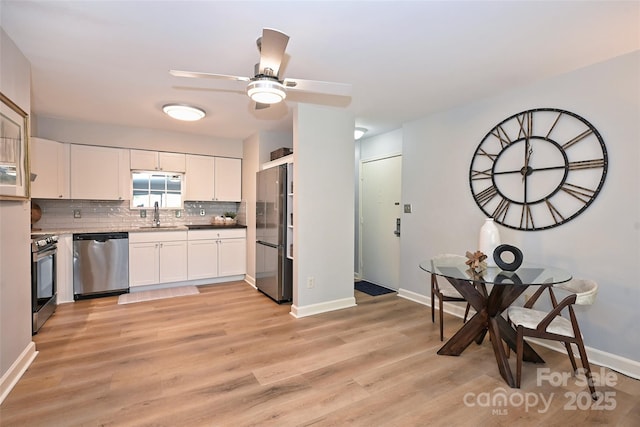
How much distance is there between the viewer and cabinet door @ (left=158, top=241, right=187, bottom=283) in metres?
4.51

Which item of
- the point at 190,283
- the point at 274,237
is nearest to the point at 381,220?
the point at 274,237

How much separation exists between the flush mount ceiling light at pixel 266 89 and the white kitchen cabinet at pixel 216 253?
10.7 ft

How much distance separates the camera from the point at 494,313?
8.02 ft

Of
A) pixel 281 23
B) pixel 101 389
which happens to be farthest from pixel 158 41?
pixel 101 389

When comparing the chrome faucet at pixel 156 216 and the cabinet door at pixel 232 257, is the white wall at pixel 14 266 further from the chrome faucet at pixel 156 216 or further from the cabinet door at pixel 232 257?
the cabinet door at pixel 232 257

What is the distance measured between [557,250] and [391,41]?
2.30 meters

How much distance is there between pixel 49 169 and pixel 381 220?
4.56 metres

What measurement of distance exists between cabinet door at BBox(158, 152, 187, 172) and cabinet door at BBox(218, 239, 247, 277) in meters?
1.33

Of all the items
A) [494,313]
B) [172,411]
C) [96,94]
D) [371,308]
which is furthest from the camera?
[371,308]

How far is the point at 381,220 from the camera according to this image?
4812mm

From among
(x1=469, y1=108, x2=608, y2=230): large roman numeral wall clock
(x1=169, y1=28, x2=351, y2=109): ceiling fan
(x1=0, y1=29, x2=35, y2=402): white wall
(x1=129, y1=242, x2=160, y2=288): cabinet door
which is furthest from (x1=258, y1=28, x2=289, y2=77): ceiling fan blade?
(x1=129, y1=242, x2=160, y2=288): cabinet door

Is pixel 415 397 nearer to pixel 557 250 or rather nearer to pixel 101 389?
pixel 557 250

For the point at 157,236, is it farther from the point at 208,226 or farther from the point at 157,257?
the point at 208,226

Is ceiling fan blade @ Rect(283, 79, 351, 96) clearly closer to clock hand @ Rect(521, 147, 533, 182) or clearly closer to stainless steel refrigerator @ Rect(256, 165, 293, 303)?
stainless steel refrigerator @ Rect(256, 165, 293, 303)
